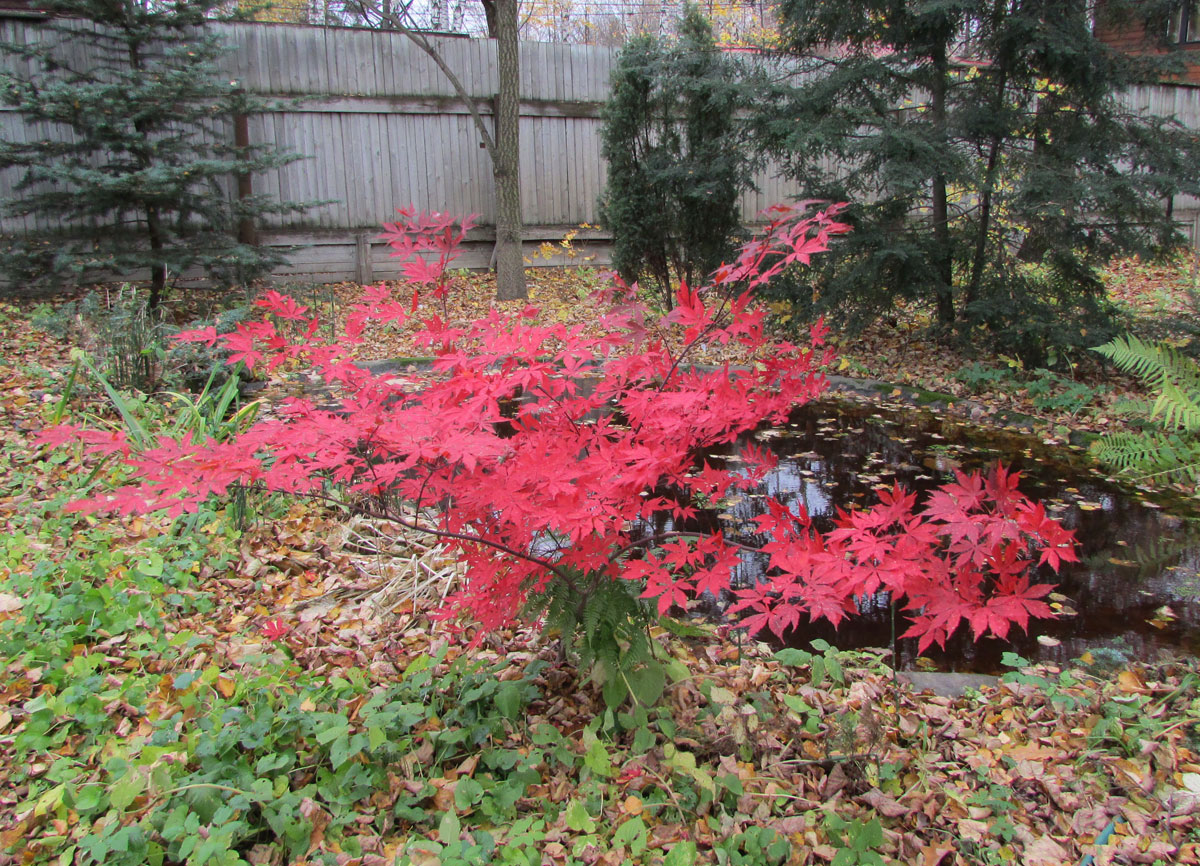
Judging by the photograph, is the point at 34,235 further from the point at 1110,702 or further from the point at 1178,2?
the point at 1178,2

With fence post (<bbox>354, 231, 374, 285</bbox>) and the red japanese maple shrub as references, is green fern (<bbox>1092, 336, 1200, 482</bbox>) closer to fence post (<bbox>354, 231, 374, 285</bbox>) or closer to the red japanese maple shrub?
the red japanese maple shrub

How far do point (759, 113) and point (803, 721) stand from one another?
570cm

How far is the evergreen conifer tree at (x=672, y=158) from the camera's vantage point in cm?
693

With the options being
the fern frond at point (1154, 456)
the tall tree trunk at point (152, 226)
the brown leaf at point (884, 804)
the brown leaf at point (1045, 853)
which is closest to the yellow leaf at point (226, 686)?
the brown leaf at point (884, 804)

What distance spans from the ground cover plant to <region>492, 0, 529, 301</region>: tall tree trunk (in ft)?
20.0

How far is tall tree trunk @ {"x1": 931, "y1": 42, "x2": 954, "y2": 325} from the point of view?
6.18 metres

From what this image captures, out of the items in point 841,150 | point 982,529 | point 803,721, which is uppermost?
point 841,150

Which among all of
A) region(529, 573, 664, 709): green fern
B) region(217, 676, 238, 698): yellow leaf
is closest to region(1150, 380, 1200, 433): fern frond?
region(529, 573, 664, 709): green fern

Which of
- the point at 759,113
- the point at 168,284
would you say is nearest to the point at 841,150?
the point at 759,113

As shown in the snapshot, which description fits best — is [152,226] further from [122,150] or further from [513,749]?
[513,749]

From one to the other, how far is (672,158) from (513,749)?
6.47 metres

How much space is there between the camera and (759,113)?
6574 millimetres

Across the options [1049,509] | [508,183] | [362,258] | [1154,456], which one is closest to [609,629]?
[1049,509]

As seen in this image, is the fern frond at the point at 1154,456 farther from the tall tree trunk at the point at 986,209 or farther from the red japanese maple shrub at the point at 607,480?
the red japanese maple shrub at the point at 607,480
